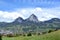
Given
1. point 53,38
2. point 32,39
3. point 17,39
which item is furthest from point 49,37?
point 17,39

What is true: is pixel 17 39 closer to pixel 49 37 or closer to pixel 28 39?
pixel 28 39

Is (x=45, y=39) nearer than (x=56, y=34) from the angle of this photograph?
Yes

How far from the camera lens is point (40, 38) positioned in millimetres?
68875

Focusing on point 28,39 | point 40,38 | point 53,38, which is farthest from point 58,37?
point 28,39

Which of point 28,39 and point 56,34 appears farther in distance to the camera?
point 56,34

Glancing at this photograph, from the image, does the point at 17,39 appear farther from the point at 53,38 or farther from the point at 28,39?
the point at 53,38

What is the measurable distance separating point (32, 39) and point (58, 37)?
9.92 metres

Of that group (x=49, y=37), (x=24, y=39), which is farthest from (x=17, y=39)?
(x=49, y=37)

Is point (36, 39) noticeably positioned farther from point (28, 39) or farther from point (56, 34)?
point (56, 34)

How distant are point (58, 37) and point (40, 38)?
6794 mm

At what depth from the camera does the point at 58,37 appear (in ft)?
225

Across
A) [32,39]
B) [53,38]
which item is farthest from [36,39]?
[53,38]

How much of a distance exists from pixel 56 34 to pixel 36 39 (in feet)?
30.3

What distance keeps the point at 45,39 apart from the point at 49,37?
262 cm
